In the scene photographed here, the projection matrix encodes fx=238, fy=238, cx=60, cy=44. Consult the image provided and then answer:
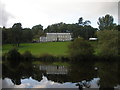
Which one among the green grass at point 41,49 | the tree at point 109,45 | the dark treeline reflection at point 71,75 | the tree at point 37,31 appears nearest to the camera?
the dark treeline reflection at point 71,75

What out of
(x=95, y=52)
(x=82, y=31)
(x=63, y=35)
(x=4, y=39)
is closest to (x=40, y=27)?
(x=63, y=35)

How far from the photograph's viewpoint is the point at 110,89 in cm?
709

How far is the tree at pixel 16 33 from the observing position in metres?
26.9

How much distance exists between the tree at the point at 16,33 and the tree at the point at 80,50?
9331mm

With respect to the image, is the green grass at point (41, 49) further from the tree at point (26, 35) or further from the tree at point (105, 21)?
the tree at point (105, 21)

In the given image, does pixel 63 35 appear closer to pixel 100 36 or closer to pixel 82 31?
pixel 82 31

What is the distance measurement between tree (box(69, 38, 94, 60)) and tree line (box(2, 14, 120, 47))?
8.94m

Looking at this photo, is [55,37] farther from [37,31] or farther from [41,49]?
[41,49]

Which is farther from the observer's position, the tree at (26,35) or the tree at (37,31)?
the tree at (37,31)

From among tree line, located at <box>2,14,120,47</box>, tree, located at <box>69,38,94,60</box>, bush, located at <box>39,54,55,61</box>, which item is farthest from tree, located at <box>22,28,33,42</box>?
tree, located at <box>69,38,94,60</box>

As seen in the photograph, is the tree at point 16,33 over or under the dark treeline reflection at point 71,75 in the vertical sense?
over

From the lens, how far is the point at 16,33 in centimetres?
2720

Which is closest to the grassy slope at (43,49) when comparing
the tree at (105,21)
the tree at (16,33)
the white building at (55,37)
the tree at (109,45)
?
the tree at (16,33)

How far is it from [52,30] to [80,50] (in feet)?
64.7
